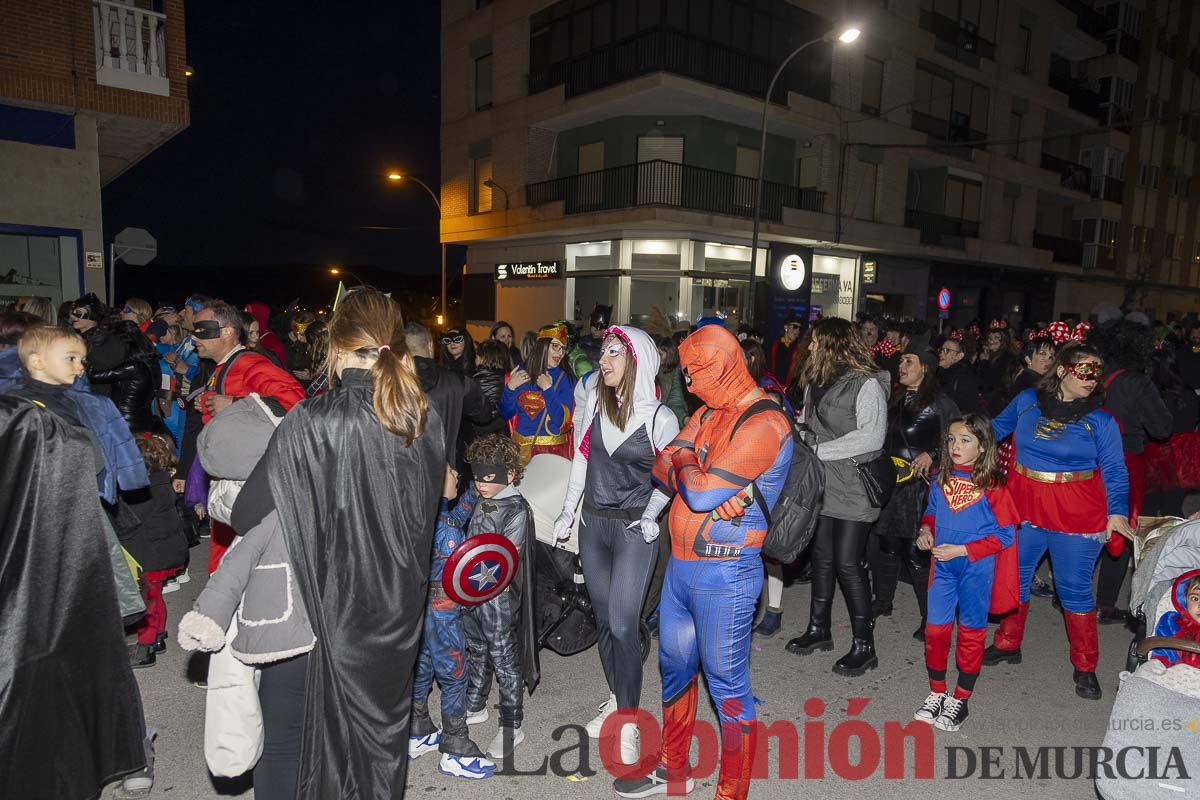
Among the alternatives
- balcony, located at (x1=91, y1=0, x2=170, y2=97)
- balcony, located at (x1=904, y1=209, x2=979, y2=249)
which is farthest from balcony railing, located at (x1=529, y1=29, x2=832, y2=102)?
balcony, located at (x1=91, y1=0, x2=170, y2=97)

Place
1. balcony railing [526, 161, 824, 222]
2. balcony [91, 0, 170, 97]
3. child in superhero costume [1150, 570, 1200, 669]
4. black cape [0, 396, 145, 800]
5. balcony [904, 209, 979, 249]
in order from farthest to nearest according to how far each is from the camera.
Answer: balcony [904, 209, 979, 249]
balcony railing [526, 161, 824, 222]
balcony [91, 0, 170, 97]
child in superhero costume [1150, 570, 1200, 669]
black cape [0, 396, 145, 800]

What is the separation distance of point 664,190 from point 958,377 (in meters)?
15.1

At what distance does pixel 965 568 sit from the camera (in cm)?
419

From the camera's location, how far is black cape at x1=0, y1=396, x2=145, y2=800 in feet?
7.35

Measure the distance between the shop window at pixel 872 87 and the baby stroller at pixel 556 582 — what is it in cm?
2464

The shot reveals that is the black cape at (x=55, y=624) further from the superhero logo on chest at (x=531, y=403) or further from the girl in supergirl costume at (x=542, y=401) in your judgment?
the superhero logo on chest at (x=531, y=403)

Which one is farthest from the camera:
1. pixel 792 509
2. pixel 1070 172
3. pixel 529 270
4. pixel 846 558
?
pixel 1070 172

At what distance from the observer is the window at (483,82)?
26.2m

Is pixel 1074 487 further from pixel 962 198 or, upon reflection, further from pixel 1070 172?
pixel 1070 172

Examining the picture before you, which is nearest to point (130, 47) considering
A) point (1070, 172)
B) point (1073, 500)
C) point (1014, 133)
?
point (1073, 500)

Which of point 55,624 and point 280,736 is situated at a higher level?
point 55,624

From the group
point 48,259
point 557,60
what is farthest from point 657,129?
point 48,259

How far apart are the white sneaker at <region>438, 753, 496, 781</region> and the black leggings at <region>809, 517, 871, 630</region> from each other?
2539 mm

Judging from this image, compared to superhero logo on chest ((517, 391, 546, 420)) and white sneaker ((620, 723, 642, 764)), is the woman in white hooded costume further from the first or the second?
superhero logo on chest ((517, 391, 546, 420))
